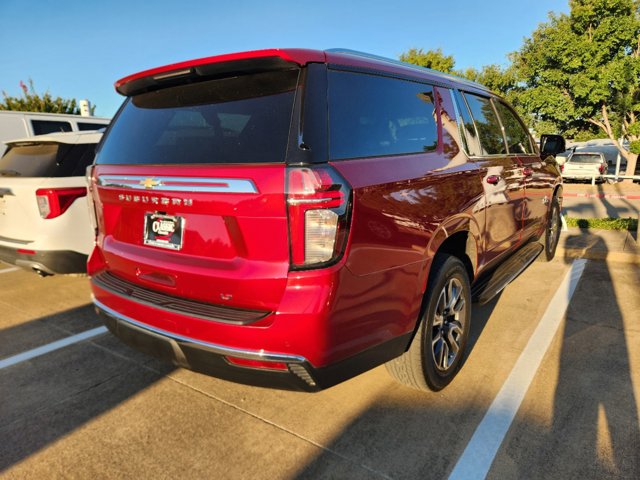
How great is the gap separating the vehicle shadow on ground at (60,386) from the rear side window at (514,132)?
3518mm

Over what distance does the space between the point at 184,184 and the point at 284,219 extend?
1.84 feet

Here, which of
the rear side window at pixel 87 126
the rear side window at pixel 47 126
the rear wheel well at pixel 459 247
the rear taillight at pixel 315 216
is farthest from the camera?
the rear side window at pixel 87 126

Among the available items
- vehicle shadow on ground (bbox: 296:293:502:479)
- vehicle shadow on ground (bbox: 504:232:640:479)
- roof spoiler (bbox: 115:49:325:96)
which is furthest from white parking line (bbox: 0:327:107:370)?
vehicle shadow on ground (bbox: 504:232:640:479)

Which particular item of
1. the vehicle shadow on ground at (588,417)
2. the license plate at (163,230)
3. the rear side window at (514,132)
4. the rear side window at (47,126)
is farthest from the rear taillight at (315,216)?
the rear side window at (47,126)

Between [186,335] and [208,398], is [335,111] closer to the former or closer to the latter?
[186,335]

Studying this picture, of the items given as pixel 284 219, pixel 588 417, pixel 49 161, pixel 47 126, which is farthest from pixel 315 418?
pixel 47 126

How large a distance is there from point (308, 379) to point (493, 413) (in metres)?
1.27

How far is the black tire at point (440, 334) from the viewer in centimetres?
250

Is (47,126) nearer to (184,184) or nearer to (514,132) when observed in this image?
(184,184)

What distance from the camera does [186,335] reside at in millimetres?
2094

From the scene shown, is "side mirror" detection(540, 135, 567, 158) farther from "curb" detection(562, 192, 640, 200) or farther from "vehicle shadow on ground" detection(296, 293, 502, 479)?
"curb" detection(562, 192, 640, 200)

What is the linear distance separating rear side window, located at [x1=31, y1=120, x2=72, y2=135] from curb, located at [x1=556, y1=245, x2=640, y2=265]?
879 centimetres

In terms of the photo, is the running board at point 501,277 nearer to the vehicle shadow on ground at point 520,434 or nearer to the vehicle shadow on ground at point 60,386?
the vehicle shadow on ground at point 520,434

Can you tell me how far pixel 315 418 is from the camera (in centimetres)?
254
